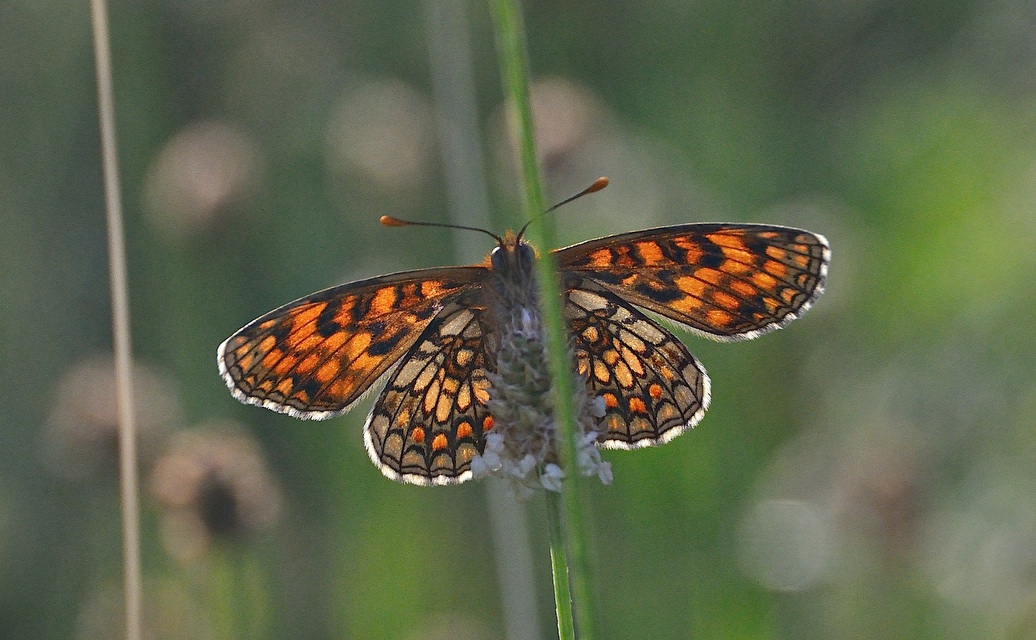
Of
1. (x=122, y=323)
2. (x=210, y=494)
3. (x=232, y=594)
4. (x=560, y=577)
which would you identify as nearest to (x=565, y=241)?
(x=210, y=494)

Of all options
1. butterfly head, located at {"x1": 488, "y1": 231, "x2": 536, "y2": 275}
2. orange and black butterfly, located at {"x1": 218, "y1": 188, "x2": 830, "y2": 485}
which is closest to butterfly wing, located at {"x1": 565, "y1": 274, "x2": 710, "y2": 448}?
orange and black butterfly, located at {"x1": 218, "y1": 188, "x2": 830, "y2": 485}

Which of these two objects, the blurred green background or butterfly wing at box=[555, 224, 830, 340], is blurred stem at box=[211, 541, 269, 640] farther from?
butterfly wing at box=[555, 224, 830, 340]

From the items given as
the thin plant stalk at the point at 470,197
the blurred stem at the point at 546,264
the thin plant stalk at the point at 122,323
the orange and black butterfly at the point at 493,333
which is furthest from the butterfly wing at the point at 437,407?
the blurred stem at the point at 546,264

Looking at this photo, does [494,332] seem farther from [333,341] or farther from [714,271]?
[714,271]

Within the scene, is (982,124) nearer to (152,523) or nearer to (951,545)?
(951,545)

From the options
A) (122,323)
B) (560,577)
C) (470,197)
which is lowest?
(560,577)
